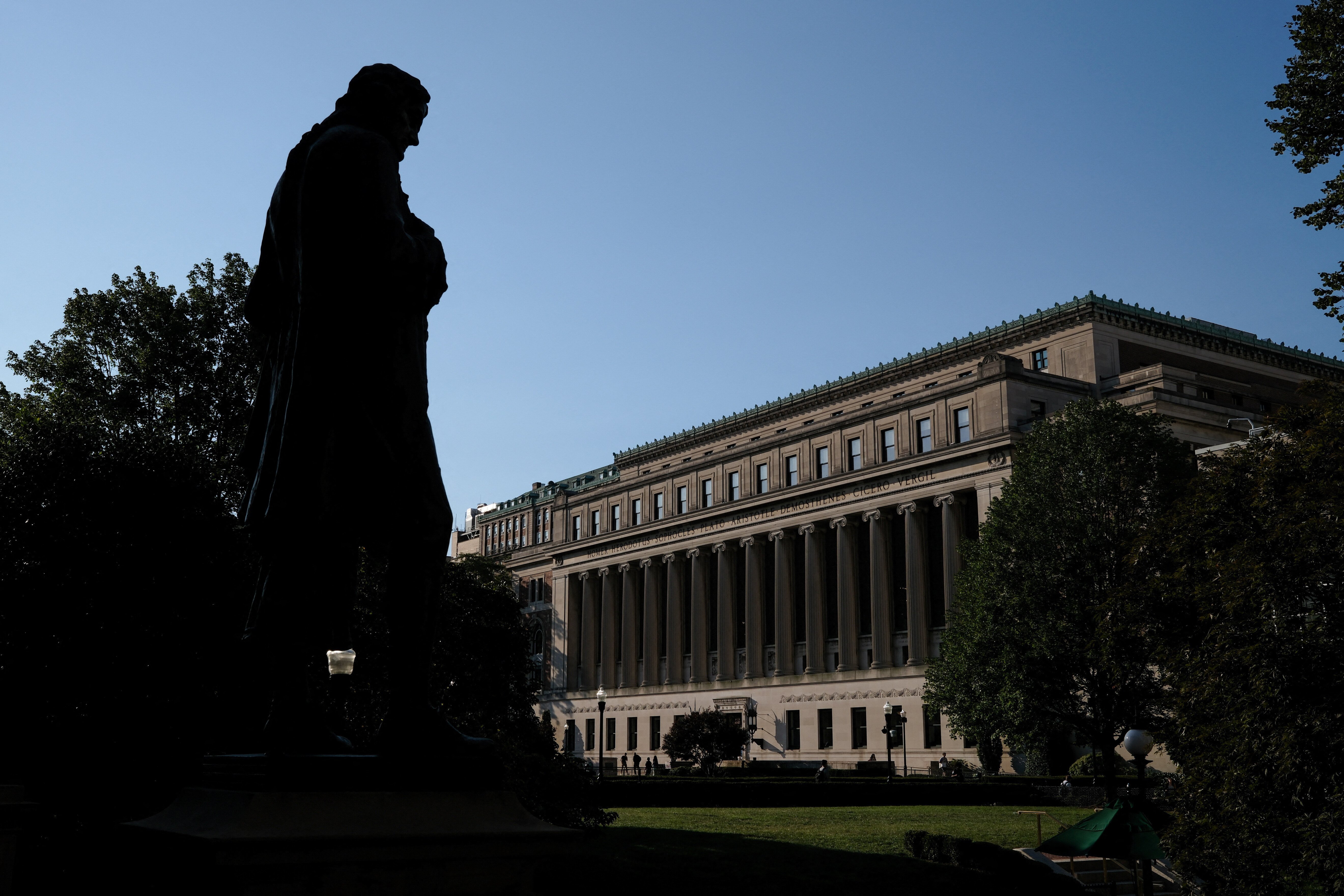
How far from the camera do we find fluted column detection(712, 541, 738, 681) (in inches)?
3551

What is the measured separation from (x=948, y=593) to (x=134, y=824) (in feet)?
226

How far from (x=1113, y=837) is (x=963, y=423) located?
183 ft

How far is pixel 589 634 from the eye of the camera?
105750mm

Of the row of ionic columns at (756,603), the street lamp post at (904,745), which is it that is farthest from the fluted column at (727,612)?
the street lamp post at (904,745)

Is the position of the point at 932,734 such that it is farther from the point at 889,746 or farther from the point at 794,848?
the point at 794,848

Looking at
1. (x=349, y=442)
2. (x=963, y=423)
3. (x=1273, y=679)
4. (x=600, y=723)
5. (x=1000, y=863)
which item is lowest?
(x=1000, y=863)

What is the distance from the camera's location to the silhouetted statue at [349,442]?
17.7 ft

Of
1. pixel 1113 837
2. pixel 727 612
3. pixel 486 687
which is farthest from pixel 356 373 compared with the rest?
pixel 727 612

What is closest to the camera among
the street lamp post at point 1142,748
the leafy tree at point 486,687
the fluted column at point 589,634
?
the street lamp post at point 1142,748

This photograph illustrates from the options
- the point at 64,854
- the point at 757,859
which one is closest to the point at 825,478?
the point at 757,859

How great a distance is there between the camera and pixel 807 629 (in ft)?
274

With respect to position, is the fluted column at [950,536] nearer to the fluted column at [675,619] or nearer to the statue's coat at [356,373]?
the fluted column at [675,619]

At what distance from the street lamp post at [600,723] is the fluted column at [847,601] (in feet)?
55.7

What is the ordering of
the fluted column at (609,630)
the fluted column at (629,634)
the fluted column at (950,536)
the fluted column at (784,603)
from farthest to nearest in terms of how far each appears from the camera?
1. the fluted column at (609,630)
2. the fluted column at (629,634)
3. the fluted column at (784,603)
4. the fluted column at (950,536)
